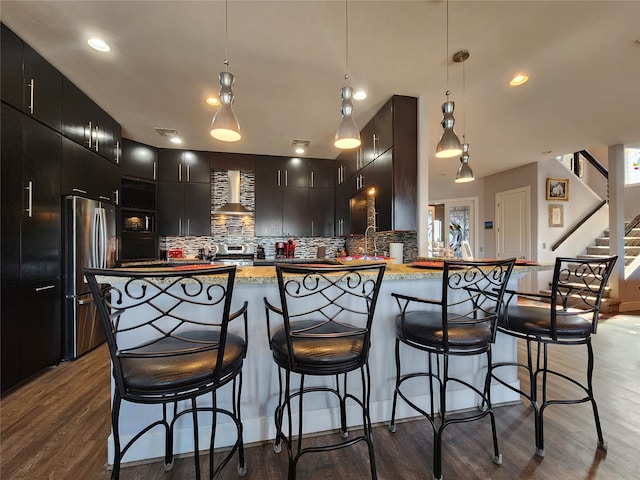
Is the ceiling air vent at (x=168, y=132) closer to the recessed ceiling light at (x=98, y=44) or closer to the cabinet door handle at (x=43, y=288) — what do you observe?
the recessed ceiling light at (x=98, y=44)

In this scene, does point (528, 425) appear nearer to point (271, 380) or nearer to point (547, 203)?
point (271, 380)

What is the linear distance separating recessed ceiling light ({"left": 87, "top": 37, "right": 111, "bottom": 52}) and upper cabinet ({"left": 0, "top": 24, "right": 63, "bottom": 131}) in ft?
1.72

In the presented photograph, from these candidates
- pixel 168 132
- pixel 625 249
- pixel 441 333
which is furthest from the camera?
pixel 625 249

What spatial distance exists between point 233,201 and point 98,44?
276cm

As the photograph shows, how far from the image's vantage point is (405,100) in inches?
115

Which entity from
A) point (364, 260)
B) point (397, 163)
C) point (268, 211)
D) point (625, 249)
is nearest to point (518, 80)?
point (397, 163)

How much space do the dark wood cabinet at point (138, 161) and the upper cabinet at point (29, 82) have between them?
A: 1459mm

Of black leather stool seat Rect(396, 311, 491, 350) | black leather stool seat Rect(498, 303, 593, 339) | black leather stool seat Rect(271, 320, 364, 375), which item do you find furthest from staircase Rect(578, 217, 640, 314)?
black leather stool seat Rect(271, 320, 364, 375)

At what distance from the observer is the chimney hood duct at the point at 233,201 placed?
15.3ft

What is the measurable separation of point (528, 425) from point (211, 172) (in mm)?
5037

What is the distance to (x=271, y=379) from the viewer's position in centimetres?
161

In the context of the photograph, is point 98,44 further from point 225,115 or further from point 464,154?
point 464,154

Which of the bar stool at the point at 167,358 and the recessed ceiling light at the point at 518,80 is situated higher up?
the recessed ceiling light at the point at 518,80

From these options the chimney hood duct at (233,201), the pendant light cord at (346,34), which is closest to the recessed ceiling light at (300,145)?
the chimney hood duct at (233,201)
